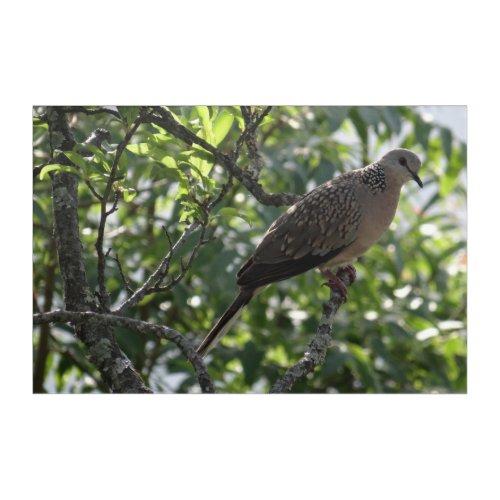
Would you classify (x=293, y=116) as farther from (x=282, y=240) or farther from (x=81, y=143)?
(x=81, y=143)

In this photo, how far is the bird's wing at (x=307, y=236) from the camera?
2.99m

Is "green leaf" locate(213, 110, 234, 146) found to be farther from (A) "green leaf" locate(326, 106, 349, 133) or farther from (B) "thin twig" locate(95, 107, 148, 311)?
(A) "green leaf" locate(326, 106, 349, 133)

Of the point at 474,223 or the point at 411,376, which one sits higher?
the point at 474,223

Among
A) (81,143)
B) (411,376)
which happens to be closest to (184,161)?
(81,143)

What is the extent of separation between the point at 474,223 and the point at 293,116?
100cm

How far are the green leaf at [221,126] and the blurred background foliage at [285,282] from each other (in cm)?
4

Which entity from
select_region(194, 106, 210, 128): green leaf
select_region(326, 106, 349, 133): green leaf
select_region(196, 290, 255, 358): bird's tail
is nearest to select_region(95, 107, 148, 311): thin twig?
select_region(194, 106, 210, 128): green leaf

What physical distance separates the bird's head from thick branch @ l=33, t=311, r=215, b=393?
3.90 feet

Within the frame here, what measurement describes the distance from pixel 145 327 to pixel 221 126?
32.2 inches

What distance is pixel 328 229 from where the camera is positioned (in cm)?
307

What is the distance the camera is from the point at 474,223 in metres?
3.15

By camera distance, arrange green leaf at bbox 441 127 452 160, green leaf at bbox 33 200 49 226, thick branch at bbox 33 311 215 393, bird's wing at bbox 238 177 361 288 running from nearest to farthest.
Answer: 1. thick branch at bbox 33 311 215 393
2. bird's wing at bbox 238 177 361 288
3. green leaf at bbox 33 200 49 226
4. green leaf at bbox 441 127 452 160

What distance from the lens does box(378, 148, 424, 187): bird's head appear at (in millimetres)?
3139
